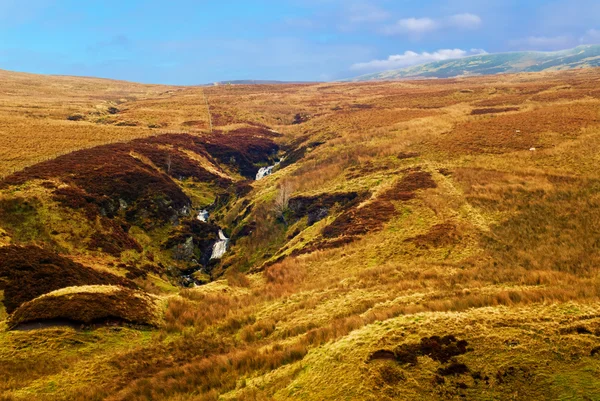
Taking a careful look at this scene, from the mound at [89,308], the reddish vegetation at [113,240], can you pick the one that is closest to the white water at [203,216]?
the reddish vegetation at [113,240]

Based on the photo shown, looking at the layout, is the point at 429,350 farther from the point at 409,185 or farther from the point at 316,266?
the point at 409,185

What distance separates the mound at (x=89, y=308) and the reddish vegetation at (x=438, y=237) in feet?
60.2

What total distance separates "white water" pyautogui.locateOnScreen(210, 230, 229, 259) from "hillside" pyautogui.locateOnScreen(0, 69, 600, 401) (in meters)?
0.30

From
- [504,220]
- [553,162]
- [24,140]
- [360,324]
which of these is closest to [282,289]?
[360,324]

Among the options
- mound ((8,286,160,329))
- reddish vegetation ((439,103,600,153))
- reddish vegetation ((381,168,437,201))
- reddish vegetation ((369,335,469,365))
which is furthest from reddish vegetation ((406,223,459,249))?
reddish vegetation ((439,103,600,153))

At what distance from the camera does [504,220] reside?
2698cm

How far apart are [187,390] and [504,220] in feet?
82.9

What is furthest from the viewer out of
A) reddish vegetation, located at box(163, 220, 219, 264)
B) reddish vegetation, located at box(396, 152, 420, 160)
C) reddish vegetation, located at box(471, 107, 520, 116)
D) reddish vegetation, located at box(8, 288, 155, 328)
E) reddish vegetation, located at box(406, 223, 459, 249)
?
reddish vegetation, located at box(471, 107, 520, 116)

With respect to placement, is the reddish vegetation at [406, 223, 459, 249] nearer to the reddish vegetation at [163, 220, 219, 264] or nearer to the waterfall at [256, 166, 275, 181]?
the reddish vegetation at [163, 220, 219, 264]

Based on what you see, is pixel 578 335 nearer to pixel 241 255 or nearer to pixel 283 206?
pixel 241 255

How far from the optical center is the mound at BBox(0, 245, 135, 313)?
19.3m

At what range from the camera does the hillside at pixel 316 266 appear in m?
10.2

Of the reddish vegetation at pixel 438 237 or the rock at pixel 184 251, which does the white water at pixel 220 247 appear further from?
the reddish vegetation at pixel 438 237

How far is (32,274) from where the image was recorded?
21.1 metres
